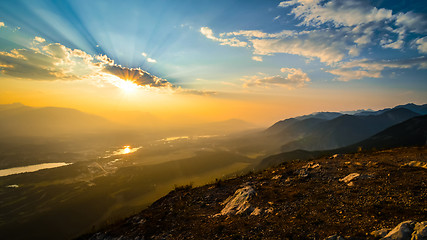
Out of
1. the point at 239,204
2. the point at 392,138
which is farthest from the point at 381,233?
the point at 392,138

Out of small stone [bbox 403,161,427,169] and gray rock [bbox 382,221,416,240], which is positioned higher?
small stone [bbox 403,161,427,169]

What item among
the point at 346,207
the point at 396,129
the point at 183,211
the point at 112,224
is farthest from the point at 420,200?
the point at 396,129

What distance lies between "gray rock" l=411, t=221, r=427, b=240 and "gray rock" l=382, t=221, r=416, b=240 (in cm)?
12

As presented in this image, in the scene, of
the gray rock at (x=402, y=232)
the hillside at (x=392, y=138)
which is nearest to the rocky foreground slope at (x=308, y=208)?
the gray rock at (x=402, y=232)

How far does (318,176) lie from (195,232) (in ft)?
38.9

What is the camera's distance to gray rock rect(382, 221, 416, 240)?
19.1 ft

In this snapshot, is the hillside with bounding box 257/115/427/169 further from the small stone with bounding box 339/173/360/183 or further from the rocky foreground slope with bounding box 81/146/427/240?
the small stone with bounding box 339/173/360/183

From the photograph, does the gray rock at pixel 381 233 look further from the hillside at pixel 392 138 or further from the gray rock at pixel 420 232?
the hillside at pixel 392 138

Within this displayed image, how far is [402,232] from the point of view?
5.93 m

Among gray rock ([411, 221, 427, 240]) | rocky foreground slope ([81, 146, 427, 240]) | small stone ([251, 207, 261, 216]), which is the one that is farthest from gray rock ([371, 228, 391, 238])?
small stone ([251, 207, 261, 216])

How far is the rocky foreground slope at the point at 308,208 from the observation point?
7.41m

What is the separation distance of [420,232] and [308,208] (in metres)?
4.69

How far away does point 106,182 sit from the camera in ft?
443

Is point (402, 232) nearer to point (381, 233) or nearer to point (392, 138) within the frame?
point (381, 233)
